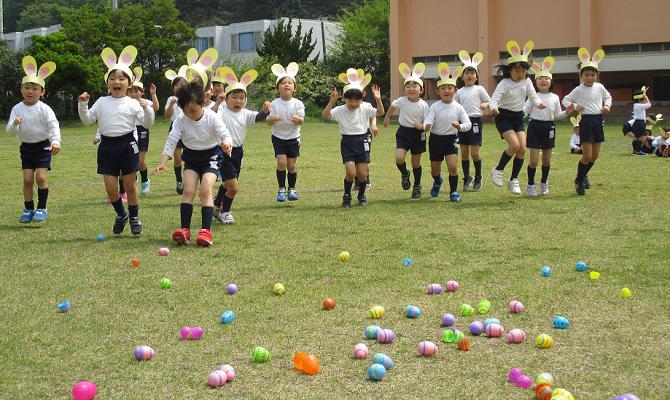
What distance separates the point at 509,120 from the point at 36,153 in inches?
271

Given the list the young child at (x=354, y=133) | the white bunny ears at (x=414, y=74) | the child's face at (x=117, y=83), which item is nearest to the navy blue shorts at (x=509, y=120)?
the white bunny ears at (x=414, y=74)

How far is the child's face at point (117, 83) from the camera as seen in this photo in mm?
10047

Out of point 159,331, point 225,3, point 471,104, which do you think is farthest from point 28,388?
point 225,3

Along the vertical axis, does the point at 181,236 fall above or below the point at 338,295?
above

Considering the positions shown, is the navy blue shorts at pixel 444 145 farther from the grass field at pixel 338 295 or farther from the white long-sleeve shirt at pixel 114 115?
the white long-sleeve shirt at pixel 114 115

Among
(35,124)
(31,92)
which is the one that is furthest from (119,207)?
(31,92)

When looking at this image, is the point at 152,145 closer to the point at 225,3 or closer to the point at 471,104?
the point at 471,104

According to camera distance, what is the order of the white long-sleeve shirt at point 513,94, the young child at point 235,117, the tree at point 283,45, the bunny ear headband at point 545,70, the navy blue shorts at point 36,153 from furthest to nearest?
the tree at point 283,45
the bunny ear headband at point 545,70
the white long-sleeve shirt at point 513,94
the young child at point 235,117
the navy blue shorts at point 36,153

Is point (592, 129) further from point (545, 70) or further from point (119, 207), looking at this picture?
point (119, 207)

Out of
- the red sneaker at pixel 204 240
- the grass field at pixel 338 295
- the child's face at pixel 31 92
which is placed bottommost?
the grass field at pixel 338 295

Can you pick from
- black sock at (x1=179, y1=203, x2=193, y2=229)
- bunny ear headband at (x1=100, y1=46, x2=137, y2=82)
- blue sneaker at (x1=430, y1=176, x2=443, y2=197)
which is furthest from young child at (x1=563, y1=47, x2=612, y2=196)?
bunny ear headband at (x1=100, y1=46, x2=137, y2=82)

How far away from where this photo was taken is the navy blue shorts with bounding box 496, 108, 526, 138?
13.2 meters

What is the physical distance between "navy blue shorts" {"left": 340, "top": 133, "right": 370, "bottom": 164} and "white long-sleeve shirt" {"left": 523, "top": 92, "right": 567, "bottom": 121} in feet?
8.58

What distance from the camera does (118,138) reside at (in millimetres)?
9914
